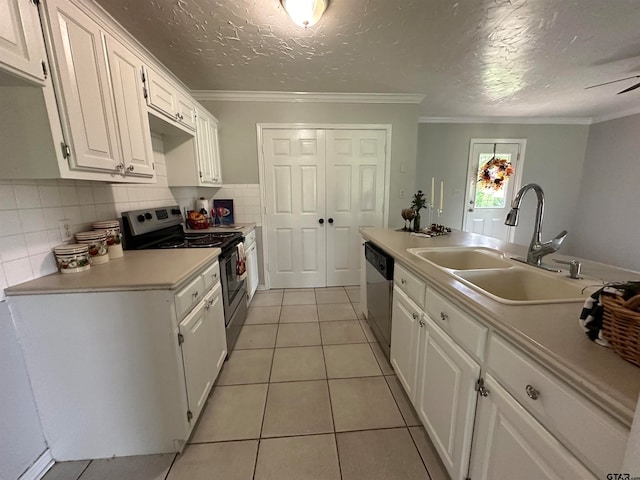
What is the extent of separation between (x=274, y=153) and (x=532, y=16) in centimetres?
252

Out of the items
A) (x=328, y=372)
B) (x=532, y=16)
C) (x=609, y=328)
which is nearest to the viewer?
(x=609, y=328)

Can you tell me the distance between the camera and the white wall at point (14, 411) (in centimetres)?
108

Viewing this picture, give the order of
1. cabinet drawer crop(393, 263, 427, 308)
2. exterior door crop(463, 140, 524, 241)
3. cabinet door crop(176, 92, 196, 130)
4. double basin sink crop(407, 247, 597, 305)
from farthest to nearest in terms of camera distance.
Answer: exterior door crop(463, 140, 524, 241) → cabinet door crop(176, 92, 196, 130) → cabinet drawer crop(393, 263, 427, 308) → double basin sink crop(407, 247, 597, 305)

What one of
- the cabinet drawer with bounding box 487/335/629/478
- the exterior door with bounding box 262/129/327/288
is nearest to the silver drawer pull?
the cabinet drawer with bounding box 487/335/629/478

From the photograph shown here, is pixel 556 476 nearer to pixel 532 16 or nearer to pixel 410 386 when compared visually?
pixel 410 386

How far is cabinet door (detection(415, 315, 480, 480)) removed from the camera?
3.17ft

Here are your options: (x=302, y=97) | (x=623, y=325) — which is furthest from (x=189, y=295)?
(x=302, y=97)

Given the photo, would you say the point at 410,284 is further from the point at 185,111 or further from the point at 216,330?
the point at 185,111

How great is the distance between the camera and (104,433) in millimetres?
1265

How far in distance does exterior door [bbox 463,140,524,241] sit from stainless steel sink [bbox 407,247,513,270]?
329cm

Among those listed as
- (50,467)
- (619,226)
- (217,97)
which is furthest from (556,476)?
(619,226)

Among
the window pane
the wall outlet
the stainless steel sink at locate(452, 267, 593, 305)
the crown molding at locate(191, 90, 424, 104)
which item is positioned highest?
the crown molding at locate(191, 90, 424, 104)

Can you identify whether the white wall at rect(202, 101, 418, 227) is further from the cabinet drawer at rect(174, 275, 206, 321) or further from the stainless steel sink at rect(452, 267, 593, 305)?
the stainless steel sink at rect(452, 267, 593, 305)

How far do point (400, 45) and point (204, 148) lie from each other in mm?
2004
